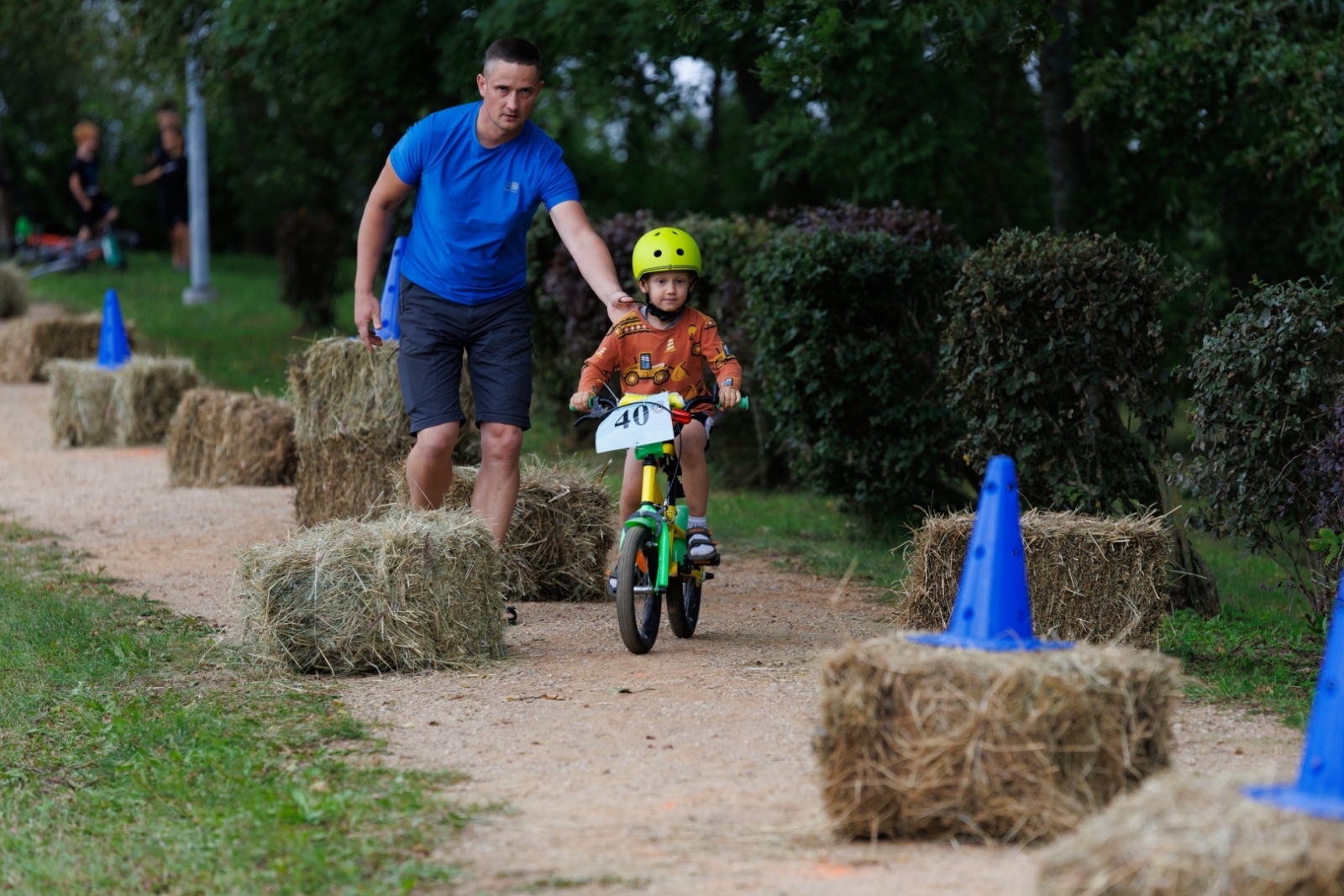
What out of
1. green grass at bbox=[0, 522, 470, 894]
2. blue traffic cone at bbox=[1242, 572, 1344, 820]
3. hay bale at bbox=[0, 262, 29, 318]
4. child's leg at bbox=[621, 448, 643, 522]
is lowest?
green grass at bbox=[0, 522, 470, 894]

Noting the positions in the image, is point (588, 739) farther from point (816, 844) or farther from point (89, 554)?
point (89, 554)

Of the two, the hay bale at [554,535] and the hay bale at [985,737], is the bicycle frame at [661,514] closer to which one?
the hay bale at [554,535]

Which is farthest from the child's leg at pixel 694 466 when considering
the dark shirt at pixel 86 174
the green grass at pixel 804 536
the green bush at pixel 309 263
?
the dark shirt at pixel 86 174

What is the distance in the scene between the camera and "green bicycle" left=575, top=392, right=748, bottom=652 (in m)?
5.78

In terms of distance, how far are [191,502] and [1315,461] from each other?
781 cm

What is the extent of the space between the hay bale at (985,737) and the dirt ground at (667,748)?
0.10 m

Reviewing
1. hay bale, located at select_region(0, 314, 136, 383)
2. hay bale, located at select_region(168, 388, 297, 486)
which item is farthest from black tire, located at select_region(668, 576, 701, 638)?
hay bale, located at select_region(0, 314, 136, 383)

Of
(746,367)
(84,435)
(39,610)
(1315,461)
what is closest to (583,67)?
(746,367)

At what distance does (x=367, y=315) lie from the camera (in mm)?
6660

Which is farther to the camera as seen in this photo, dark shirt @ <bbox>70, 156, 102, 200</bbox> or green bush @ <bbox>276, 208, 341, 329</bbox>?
dark shirt @ <bbox>70, 156, 102, 200</bbox>

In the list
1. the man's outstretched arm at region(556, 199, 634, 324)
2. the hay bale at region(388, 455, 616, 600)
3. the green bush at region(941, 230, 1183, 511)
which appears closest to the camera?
the man's outstretched arm at region(556, 199, 634, 324)

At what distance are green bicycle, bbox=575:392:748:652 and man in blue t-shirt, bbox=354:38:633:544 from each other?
58 cm

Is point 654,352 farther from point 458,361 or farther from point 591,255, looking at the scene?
point 458,361

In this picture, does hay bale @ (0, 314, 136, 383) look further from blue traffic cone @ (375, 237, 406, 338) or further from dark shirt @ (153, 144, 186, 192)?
blue traffic cone @ (375, 237, 406, 338)
